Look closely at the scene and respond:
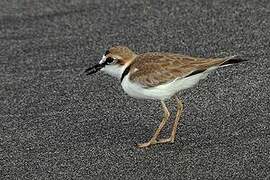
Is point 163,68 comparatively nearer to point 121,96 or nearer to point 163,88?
point 163,88

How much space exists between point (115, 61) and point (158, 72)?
380 mm

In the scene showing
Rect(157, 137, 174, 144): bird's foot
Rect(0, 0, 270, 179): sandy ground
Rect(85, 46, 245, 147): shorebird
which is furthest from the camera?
Rect(157, 137, 174, 144): bird's foot

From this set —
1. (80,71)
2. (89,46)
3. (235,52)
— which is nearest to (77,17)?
(89,46)

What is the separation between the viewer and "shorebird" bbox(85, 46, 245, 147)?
5.86 m

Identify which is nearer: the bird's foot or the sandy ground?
the sandy ground

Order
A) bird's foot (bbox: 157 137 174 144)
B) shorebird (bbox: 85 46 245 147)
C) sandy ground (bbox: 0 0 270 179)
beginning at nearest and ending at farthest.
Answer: sandy ground (bbox: 0 0 270 179) < shorebird (bbox: 85 46 245 147) < bird's foot (bbox: 157 137 174 144)

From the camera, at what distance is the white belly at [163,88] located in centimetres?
589

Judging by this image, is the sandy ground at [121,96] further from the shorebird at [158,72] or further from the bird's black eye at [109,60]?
the bird's black eye at [109,60]

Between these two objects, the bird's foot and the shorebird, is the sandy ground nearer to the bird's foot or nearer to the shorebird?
the bird's foot

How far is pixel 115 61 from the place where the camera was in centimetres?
612

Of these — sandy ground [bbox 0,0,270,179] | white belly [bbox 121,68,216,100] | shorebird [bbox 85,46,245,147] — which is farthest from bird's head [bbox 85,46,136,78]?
sandy ground [bbox 0,0,270,179]

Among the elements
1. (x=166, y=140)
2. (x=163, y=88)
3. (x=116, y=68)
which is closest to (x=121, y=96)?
(x=116, y=68)

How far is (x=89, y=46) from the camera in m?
8.74

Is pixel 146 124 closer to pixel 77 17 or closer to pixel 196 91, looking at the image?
pixel 196 91
